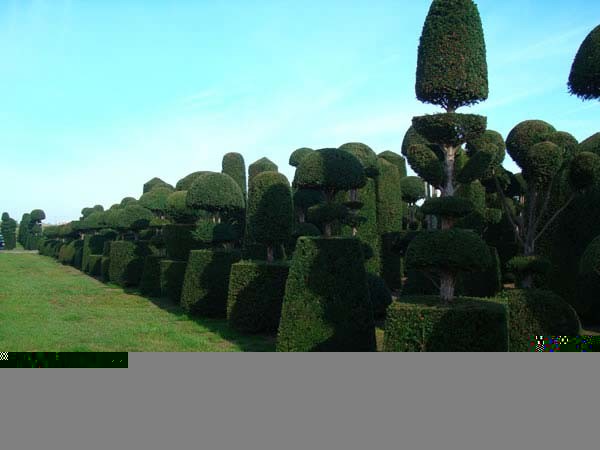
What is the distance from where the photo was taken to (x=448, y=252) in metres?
8.82

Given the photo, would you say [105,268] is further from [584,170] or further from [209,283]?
[584,170]

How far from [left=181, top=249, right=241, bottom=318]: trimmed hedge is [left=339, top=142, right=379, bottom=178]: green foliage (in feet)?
19.8

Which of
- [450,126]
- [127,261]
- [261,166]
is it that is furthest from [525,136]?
[261,166]

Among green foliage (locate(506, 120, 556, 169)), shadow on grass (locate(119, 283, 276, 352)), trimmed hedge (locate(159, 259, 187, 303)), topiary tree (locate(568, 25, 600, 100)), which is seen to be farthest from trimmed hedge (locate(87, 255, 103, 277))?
topiary tree (locate(568, 25, 600, 100))

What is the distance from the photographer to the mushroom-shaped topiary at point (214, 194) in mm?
18094

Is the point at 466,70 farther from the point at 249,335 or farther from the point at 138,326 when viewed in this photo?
the point at 138,326

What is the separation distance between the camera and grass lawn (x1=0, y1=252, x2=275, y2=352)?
40.6 ft

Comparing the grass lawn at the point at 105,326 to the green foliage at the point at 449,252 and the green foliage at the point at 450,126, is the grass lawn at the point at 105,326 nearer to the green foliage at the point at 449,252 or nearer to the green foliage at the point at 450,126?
the green foliage at the point at 449,252

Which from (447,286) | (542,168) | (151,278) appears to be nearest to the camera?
(447,286)

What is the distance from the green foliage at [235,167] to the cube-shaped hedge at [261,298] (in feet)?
63.9

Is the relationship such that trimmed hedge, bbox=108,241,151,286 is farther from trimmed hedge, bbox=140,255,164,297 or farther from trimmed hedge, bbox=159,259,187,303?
trimmed hedge, bbox=159,259,187,303

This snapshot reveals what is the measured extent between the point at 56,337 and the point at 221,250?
19.1ft

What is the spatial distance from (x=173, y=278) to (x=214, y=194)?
402cm

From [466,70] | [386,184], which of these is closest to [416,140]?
[386,184]
